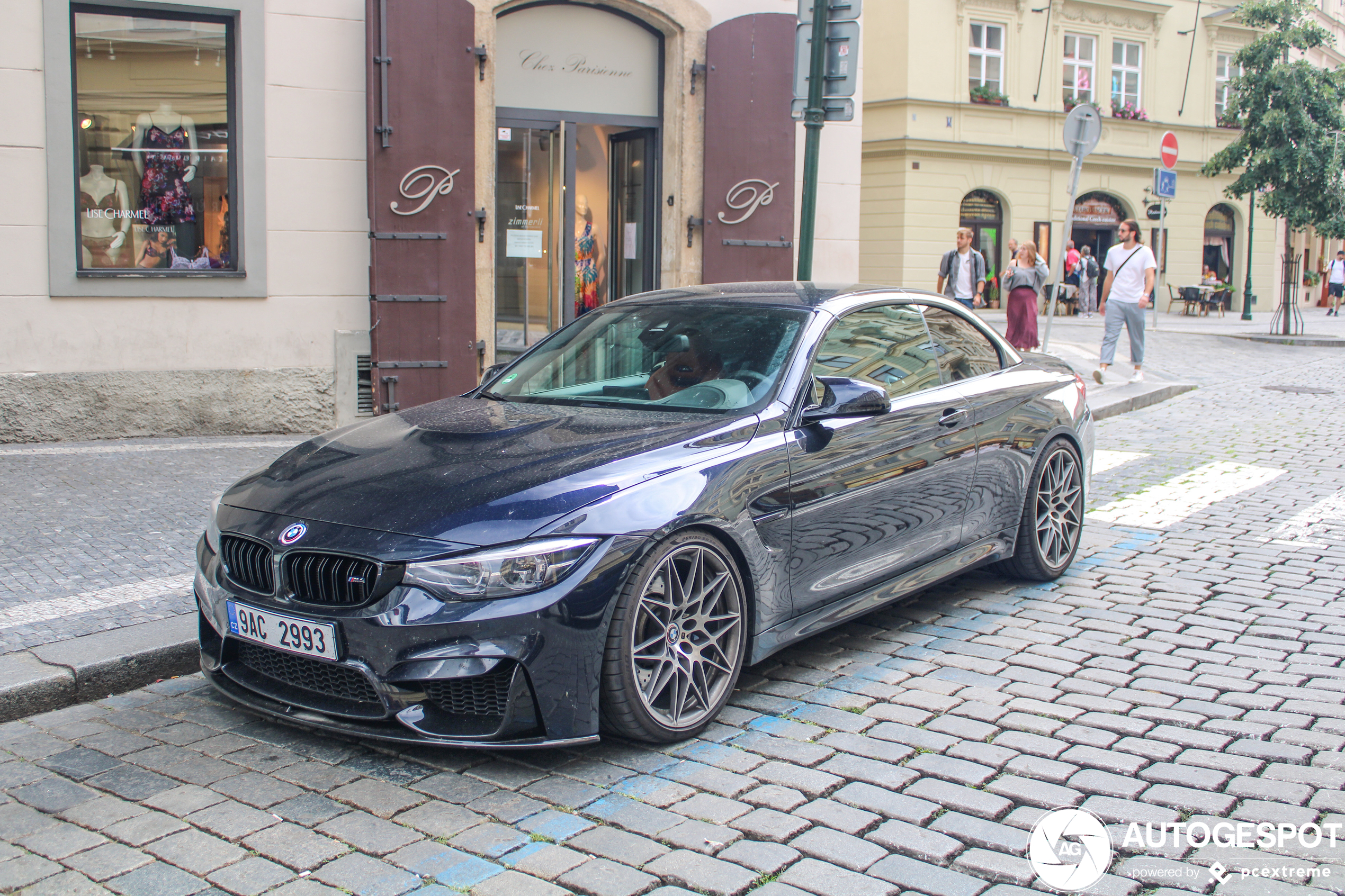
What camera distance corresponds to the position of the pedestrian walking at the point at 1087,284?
103 feet

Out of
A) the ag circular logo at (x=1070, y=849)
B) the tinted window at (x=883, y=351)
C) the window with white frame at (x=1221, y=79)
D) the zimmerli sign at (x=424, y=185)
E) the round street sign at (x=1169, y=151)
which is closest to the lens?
the ag circular logo at (x=1070, y=849)

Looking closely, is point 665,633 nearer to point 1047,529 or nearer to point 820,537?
point 820,537

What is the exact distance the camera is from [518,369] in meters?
5.15

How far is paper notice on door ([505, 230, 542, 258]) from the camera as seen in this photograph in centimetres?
1112

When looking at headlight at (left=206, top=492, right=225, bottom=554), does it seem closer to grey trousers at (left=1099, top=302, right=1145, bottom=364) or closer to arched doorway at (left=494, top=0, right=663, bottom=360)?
arched doorway at (left=494, top=0, right=663, bottom=360)

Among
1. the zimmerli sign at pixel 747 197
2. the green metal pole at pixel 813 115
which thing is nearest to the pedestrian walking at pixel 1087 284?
the zimmerli sign at pixel 747 197

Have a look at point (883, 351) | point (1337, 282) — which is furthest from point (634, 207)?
point (1337, 282)

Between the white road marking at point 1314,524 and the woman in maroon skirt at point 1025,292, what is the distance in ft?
19.2

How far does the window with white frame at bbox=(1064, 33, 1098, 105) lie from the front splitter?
31.6m

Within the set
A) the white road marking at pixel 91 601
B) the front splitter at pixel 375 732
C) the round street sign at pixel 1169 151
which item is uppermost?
the round street sign at pixel 1169 151

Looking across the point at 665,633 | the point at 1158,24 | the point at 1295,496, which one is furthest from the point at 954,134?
the point at 665,633

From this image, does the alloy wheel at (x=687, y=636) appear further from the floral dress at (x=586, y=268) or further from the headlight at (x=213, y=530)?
the floral dress at (x=586, y=268)

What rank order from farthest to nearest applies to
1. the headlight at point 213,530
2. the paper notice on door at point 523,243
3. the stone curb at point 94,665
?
the paper notice on door at point 523,243
the stone curb at point 94,665
the headlight at point 213,530

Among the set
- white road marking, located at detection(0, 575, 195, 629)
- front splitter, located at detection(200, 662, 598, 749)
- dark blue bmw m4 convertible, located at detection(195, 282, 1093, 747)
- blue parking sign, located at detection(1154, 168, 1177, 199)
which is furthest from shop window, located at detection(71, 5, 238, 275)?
blue parking sign, located at detection(1154, 168, 1177, 199)
